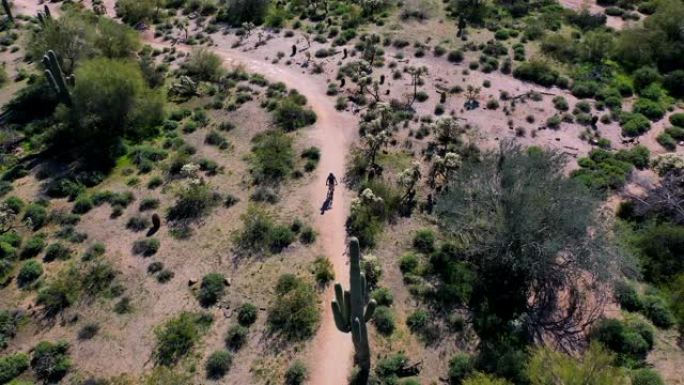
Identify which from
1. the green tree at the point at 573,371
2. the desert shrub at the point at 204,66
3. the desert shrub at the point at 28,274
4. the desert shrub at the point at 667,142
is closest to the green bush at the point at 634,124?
the desert shrub at the point at 667,142

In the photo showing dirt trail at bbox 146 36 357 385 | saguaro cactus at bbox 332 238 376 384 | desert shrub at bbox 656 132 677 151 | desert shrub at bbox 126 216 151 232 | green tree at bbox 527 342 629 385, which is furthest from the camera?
desert shrub at bbox 656 132 677 151

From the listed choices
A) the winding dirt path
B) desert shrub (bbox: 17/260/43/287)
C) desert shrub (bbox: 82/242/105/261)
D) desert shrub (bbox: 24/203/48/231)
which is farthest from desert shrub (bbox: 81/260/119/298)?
the winding dirt path

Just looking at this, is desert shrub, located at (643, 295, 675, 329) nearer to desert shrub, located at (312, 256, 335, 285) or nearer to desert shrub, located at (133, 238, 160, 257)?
desert shrub, located at (312, 256, 335, 285)

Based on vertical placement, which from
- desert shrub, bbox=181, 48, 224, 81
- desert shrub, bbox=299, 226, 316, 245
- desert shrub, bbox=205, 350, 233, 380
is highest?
desert shrub, bbox=181, 48, 224, 81

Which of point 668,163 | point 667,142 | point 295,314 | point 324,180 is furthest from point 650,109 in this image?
point 295,314

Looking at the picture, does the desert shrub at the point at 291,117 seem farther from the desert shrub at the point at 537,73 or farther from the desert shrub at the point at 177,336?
the desert shrub at the point at 537,73
